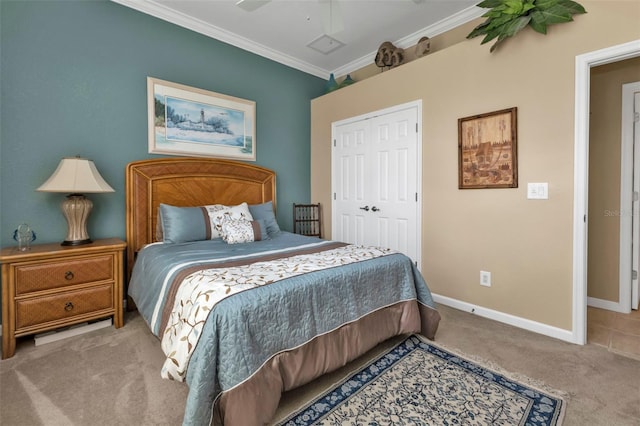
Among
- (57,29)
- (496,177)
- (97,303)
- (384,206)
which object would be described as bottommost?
(97,303)

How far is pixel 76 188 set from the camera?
2.29 metres

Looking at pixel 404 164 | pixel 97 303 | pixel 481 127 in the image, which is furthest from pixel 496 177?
pixel 97 303

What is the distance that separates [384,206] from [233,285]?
247 cm

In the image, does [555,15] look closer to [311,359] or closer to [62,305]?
[311,359]

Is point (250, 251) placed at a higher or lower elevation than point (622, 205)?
lower

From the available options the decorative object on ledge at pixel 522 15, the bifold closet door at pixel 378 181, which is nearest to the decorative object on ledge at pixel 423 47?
the bifold closet door at pixel 378 181

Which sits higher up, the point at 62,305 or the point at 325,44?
the point at 325,44

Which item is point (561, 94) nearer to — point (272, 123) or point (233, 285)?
point (233, 285)

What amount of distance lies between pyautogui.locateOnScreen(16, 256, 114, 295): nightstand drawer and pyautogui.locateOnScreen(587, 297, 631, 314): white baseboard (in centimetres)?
457

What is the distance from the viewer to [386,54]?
354cm

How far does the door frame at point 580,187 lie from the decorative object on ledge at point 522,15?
0.34 metres

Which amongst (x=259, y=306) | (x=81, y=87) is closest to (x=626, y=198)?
(x=259, y=306)

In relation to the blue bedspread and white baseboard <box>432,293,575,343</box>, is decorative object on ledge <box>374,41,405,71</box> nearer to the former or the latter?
the blue bedspread

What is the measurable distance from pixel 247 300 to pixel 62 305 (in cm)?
182
